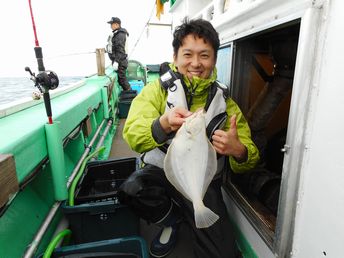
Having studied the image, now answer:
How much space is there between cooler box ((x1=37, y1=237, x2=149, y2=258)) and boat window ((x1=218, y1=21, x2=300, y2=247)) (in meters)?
0.83

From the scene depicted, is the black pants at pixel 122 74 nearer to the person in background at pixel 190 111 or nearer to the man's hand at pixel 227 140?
the person in background at pixel 190 111

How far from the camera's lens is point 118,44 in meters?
7.58

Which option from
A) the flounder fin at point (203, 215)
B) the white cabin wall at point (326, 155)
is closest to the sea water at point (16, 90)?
the flounder fin at point (203, 215)

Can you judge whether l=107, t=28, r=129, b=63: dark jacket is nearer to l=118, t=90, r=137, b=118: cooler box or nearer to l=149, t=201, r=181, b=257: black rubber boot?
l=118, t=90, r=137, b=118: cooler box

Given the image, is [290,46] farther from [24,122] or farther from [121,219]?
[24,122]

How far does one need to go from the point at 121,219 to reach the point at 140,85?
22.6 feet

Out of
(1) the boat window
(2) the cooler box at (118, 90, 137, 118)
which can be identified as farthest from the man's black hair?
(2) the cooler box at (118, 90, 137, 118)

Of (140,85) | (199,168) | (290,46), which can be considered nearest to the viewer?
(199,168)

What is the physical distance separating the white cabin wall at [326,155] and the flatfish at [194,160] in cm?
45

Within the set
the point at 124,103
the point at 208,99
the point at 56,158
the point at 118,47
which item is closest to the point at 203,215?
the point at 208,99

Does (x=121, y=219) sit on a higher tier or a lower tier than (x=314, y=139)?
lower

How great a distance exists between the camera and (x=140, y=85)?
334 inches

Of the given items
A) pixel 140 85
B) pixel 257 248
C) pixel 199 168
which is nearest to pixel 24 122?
pixel 199 168

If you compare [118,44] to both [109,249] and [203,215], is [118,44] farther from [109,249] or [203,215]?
[203,215]
